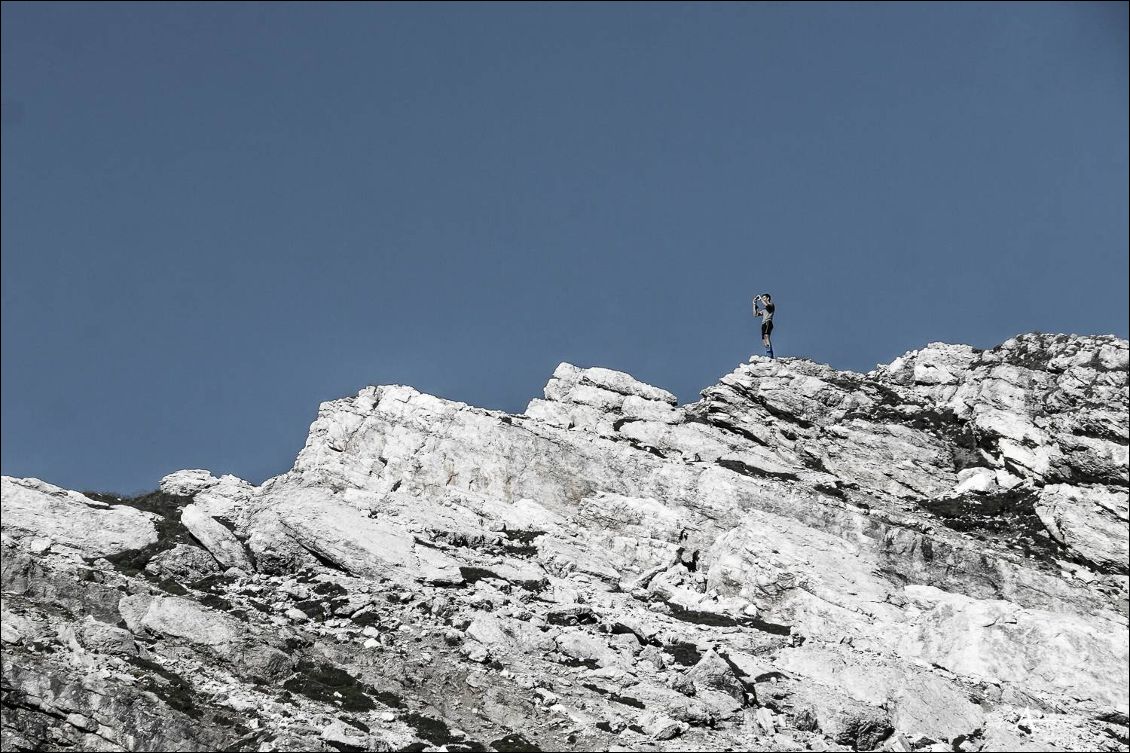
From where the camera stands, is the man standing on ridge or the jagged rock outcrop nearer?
the jagged rock outcrop

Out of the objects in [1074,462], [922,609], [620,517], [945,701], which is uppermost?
[1074,462]

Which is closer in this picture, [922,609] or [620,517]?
[922,609]

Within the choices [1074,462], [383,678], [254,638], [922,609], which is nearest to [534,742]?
[383,678]

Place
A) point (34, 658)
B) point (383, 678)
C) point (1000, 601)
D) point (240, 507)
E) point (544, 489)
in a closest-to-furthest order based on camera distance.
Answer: point (34, 658)
point (383, 678)
point (1000, 601)
point (240, 507)
point (544, 489)

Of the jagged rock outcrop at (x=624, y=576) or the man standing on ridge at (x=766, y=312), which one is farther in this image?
the man standing on ridge at (x=766, y=312)

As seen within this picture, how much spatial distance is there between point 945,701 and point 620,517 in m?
17.9

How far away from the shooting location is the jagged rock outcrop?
38.3m

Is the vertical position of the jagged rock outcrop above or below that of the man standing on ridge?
below

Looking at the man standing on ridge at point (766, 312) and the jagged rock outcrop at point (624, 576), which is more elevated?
the man standing on ridge at point (766, 312)

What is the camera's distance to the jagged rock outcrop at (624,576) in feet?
126

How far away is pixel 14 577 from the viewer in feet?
139

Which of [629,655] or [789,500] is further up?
[789,500]

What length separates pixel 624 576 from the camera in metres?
50.4

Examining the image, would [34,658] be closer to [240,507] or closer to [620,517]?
[240,507]
